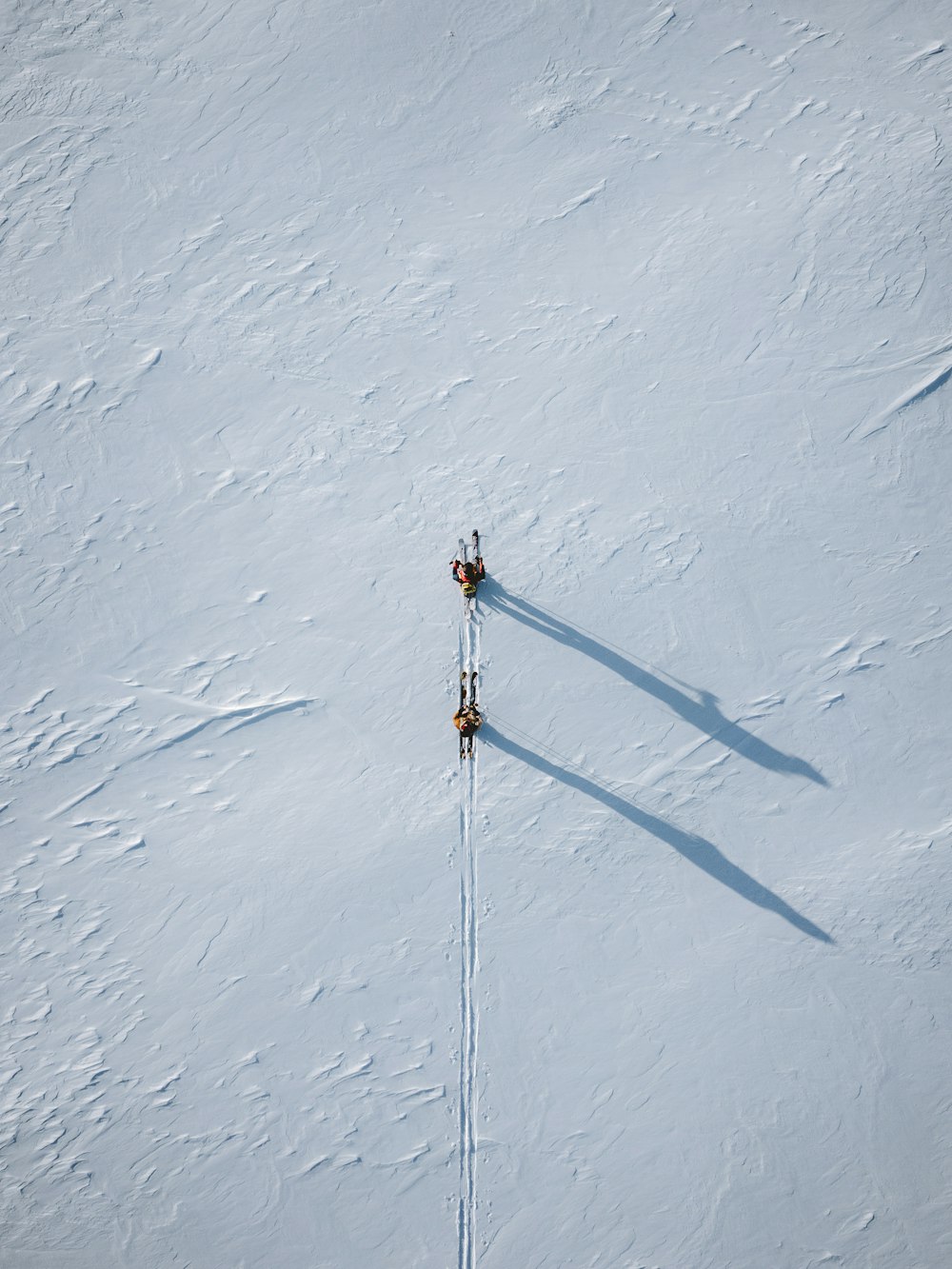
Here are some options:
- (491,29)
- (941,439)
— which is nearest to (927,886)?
(941,439)

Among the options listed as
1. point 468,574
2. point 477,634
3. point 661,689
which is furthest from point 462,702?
point 661,689

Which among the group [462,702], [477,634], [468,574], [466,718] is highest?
[468,574]

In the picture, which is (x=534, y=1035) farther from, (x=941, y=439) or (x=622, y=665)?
(x=941, y=439)

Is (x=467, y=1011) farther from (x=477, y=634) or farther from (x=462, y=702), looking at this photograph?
(x=477, y=634)

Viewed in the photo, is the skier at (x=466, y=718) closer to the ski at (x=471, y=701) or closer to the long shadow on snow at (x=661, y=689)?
the ski at (x=471, y=701)

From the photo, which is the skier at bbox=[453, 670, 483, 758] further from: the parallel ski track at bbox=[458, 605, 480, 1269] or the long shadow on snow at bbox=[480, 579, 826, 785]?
the long shadow on snow at bbox=[480, 579, 826, 785]

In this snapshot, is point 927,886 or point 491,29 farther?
point 491,29
